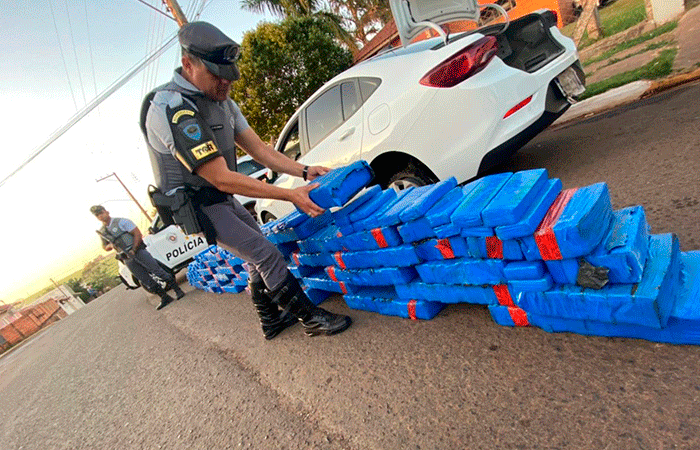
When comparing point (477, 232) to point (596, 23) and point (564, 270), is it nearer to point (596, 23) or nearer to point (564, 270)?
point (564, 270)

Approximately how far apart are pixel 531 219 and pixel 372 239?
33.9 inches

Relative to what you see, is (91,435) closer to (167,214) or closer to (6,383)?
(167,214)

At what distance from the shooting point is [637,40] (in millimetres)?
7379

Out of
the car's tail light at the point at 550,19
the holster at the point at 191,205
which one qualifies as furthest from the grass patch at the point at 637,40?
the holster at the point at 191,205

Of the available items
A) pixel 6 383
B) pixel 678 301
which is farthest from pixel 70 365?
pixel 678 301

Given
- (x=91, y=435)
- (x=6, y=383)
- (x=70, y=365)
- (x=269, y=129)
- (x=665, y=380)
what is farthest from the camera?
(x=269, y=129)

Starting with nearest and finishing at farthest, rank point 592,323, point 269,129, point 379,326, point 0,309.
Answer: point 592,323 < point 379,326 < point 269,129 < point 0,309

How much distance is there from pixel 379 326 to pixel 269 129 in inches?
424

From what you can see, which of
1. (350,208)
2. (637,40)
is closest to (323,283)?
(350,208)

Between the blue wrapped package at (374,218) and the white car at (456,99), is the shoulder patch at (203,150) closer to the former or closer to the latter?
the blue wrapped package at (374,218)

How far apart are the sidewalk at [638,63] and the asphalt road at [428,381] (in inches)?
20.7

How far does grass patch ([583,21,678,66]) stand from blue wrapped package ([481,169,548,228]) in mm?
8053

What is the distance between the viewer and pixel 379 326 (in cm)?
223

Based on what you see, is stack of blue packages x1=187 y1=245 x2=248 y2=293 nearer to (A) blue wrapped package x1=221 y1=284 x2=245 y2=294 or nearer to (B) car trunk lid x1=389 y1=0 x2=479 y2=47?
(A) blue wrapped package x1=221 y1=284 x2=245 y2=294
